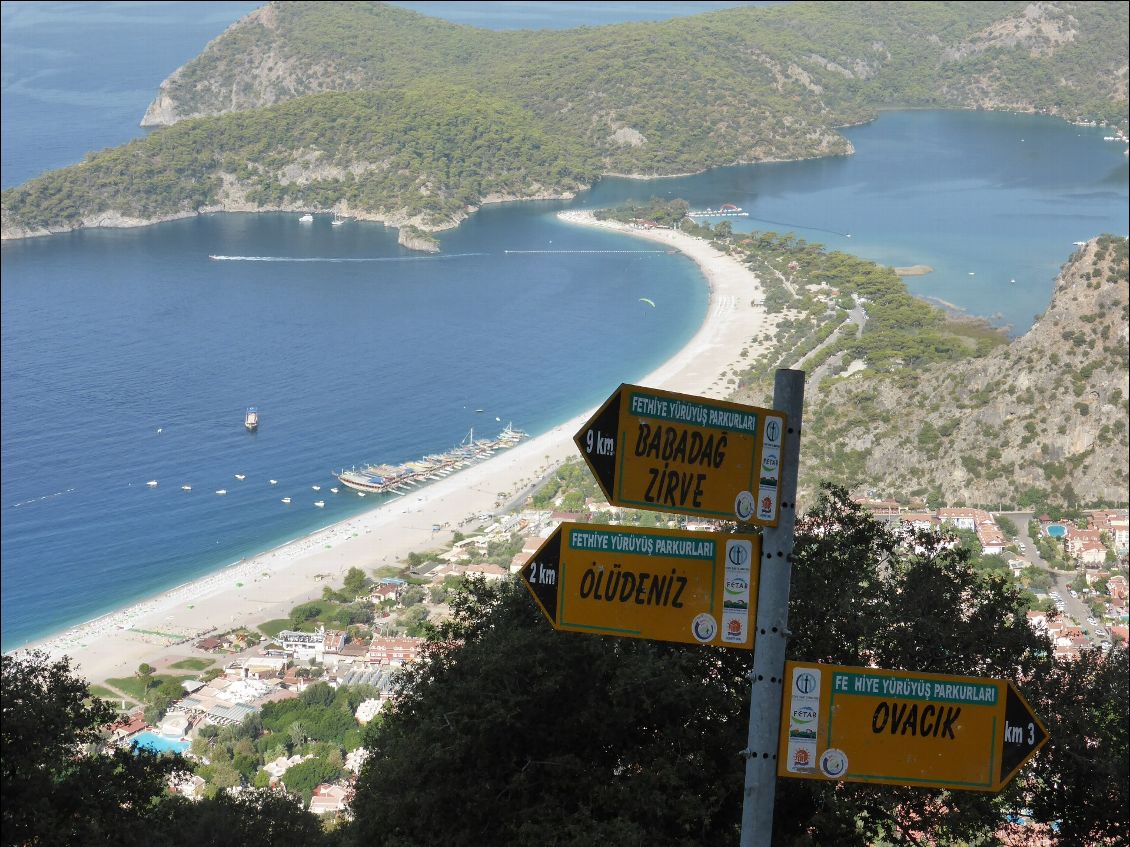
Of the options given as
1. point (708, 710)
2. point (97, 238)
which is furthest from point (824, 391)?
point (97, 238)

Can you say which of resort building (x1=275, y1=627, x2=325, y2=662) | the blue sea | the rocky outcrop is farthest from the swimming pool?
the rocky outcrop

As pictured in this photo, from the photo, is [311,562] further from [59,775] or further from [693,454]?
[693,454]

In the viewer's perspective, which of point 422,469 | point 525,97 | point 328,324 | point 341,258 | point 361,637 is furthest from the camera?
point 525,97

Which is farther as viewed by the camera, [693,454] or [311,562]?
[311,562]

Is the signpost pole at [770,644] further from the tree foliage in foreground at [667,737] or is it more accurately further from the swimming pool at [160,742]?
the swimming pool at [160,742]

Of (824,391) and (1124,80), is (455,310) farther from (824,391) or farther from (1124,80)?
(1124,80)

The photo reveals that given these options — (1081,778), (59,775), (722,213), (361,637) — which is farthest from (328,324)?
(1081,778)
